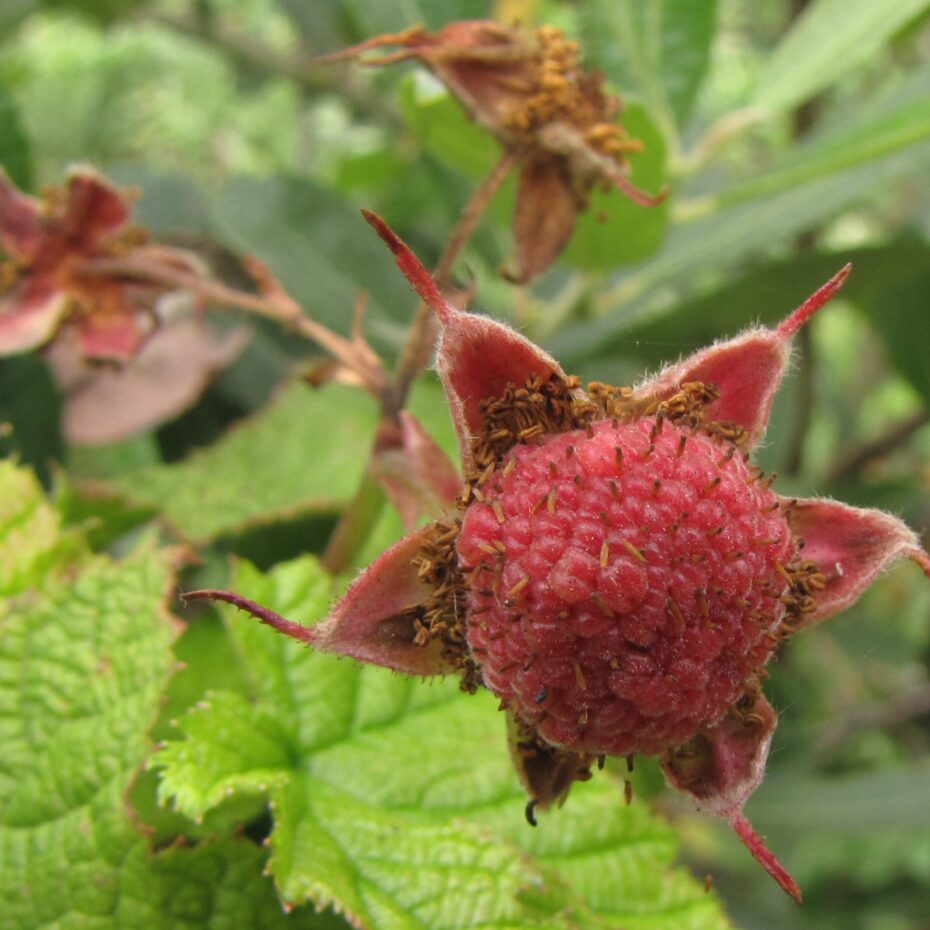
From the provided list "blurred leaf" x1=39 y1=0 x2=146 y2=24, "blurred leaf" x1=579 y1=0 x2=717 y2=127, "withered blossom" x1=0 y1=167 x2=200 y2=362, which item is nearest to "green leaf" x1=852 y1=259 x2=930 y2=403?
"blurred leaf" x1=579 y1=0 x2=717 y2=127

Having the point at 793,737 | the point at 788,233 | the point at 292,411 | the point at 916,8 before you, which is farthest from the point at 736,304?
the point at 793,737

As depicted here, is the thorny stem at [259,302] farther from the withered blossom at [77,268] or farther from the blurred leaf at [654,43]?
the blurred leaf at [654,43]

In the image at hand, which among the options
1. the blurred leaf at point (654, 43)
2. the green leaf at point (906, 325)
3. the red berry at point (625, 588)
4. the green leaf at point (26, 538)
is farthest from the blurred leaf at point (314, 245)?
the red berry at point (625, 588)

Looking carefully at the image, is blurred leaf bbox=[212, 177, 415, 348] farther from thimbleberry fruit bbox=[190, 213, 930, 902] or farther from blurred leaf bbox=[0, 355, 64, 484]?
thimbleberry fruit bbox=[190, 213, 930, 902]

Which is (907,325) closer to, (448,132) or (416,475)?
(448,132)

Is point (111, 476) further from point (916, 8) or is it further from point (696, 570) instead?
point (916, 8)

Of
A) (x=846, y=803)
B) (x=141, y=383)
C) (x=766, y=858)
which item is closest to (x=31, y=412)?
(x=141, y=383)

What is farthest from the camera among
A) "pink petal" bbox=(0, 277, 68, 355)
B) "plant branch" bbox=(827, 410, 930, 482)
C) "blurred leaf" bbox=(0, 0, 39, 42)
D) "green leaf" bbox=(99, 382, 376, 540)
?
"plant branch" bbox=(827, 410, 930, 482)
